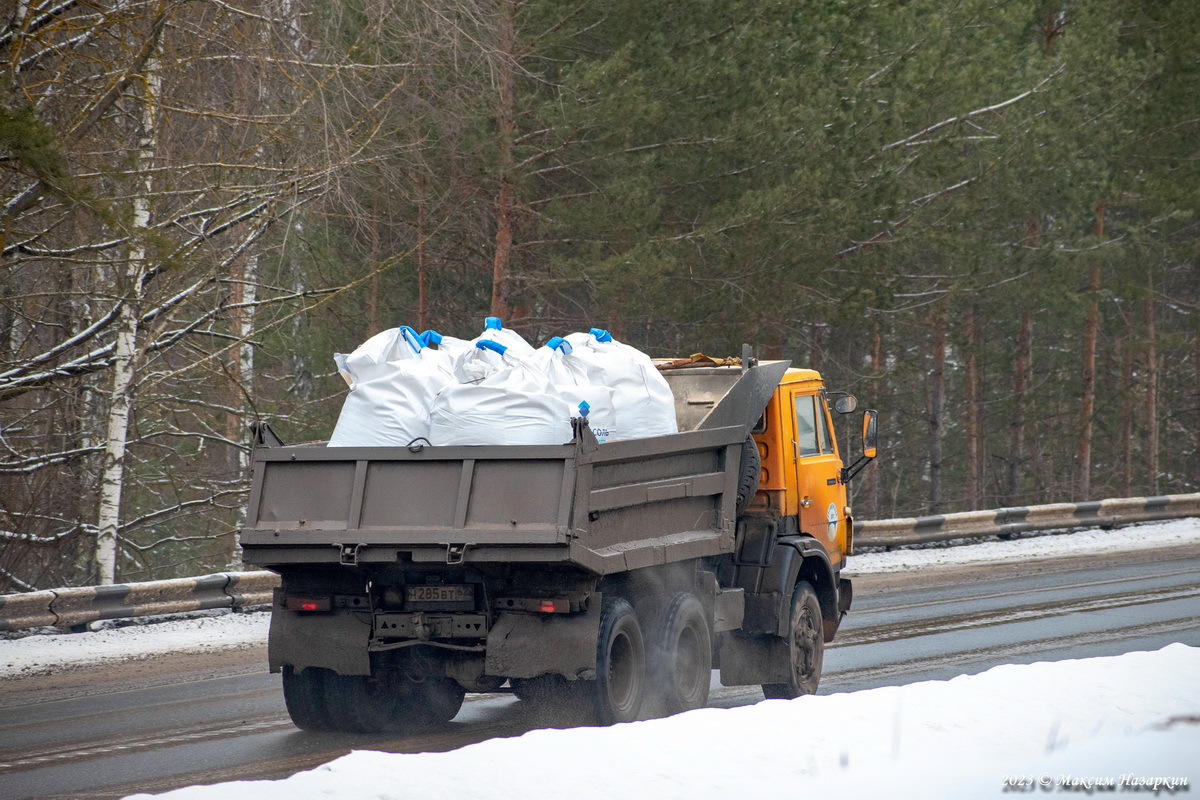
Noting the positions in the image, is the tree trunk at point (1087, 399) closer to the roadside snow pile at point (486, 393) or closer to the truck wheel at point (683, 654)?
the truck wheel at point (683, 654)

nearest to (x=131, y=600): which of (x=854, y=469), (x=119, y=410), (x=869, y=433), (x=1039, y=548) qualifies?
(x=119, y=410)

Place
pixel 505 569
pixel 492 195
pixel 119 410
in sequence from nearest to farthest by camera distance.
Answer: pixel 505 569
pixel 119 410
pixel 492 195

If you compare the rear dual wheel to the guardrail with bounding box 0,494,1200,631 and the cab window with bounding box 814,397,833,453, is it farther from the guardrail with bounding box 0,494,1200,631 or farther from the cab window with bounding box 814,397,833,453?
the guardrail with bounding box 0,494,1200,631

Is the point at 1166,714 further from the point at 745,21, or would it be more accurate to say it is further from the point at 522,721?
the point at 745,21

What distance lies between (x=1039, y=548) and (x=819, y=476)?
11.8 meters

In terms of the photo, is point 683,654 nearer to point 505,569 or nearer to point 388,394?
point 505,569

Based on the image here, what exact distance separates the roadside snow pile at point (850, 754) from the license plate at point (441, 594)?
130 centimetres

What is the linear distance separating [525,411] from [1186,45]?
81.2 feet

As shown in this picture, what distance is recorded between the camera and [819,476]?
10.0 m

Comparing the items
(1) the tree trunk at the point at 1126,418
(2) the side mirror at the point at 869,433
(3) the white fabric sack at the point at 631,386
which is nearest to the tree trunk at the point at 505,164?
(2) the side mirror at the point at 869,433

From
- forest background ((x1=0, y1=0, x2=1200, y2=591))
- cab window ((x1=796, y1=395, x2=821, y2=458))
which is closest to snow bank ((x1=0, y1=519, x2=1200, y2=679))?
forest background ((x1=0, y1=0, x2=1200, y2=591))

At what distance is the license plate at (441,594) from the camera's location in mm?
7676

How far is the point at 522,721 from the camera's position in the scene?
8.60 meters

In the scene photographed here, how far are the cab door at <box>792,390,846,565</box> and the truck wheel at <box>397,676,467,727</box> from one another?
2802mm
